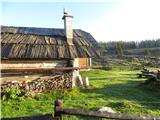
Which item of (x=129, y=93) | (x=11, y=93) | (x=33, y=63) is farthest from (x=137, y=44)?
(x=11, y=93)

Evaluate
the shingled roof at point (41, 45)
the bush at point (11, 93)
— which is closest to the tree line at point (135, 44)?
the shingled roof at point (41, 45)

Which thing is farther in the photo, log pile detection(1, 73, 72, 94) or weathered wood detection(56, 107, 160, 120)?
log pile detection(1, 73, 72, 94)

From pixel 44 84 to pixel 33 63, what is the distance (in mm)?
1737

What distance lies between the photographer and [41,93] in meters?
18.2

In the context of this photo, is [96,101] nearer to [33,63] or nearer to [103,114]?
[33,63]

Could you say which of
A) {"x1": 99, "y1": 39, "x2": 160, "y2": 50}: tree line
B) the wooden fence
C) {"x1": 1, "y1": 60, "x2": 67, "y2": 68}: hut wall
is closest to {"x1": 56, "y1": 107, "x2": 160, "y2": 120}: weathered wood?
the wooden fence

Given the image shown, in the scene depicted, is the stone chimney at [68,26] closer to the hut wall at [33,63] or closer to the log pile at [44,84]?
the hut wall at [33,63]

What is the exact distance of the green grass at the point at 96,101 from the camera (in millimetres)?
14602

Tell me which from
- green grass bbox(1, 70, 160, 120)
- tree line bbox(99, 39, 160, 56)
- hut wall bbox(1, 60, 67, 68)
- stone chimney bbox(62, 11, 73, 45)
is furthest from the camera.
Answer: tree line bbox(99, 39, 160, 56)

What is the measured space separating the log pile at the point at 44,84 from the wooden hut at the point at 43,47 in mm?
1002

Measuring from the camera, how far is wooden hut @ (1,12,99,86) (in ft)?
63.3

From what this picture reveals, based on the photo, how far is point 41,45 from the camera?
803 inches

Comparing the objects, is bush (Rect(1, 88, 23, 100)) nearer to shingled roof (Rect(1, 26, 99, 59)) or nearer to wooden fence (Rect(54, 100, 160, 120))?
shingled roof (Rect(1, 26, 99, 59))

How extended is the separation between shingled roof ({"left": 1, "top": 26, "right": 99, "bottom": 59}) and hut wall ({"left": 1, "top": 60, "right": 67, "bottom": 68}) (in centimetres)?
48
